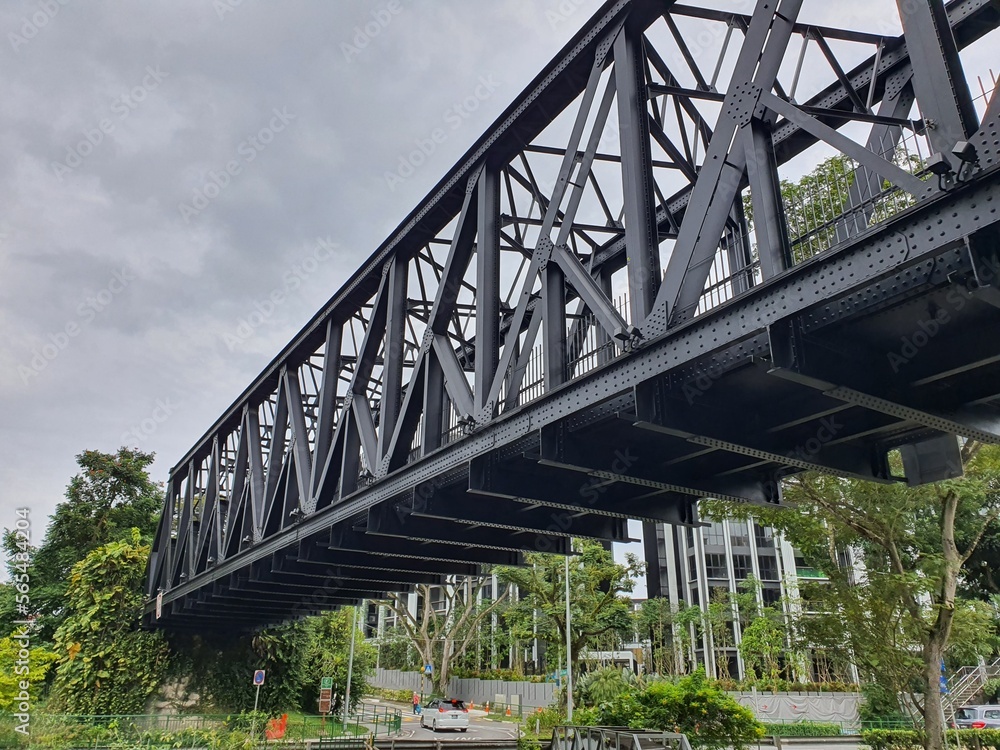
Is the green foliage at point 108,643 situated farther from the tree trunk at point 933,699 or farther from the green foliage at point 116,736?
the tree trunk at point 933,699

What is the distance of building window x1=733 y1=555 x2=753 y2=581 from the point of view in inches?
2904

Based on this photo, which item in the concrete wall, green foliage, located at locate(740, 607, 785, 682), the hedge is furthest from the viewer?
green foliage, located at locate(740, 607, 785, 682)

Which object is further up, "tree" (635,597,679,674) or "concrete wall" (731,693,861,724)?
"tree" (635,597,679,674)

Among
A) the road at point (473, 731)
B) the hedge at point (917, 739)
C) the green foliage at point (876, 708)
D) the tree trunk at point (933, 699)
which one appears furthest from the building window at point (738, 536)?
the tree trunk at point (933, 699)

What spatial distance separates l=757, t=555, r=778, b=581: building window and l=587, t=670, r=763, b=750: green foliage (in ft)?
192

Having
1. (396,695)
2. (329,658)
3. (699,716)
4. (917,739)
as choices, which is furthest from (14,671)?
(396,695)

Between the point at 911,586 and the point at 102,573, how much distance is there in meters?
32.3

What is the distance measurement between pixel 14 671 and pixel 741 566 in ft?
209

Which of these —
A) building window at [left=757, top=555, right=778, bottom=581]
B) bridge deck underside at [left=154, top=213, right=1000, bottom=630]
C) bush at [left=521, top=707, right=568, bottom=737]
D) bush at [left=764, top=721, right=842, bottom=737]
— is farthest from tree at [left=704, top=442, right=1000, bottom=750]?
building window at [left=757, top=555, right=778, bottom=581]

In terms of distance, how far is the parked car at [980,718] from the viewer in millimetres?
35750

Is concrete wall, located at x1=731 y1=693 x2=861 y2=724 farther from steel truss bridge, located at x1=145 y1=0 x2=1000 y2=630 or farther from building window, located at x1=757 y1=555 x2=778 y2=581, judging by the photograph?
steel truss bridge, located at x1=145 y1=0 x2=1000 y2=630

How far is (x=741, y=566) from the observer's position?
74062 mm

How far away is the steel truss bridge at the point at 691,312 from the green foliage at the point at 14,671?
44.3ft

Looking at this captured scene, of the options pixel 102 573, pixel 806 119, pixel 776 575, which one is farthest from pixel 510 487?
pixel 776 575
